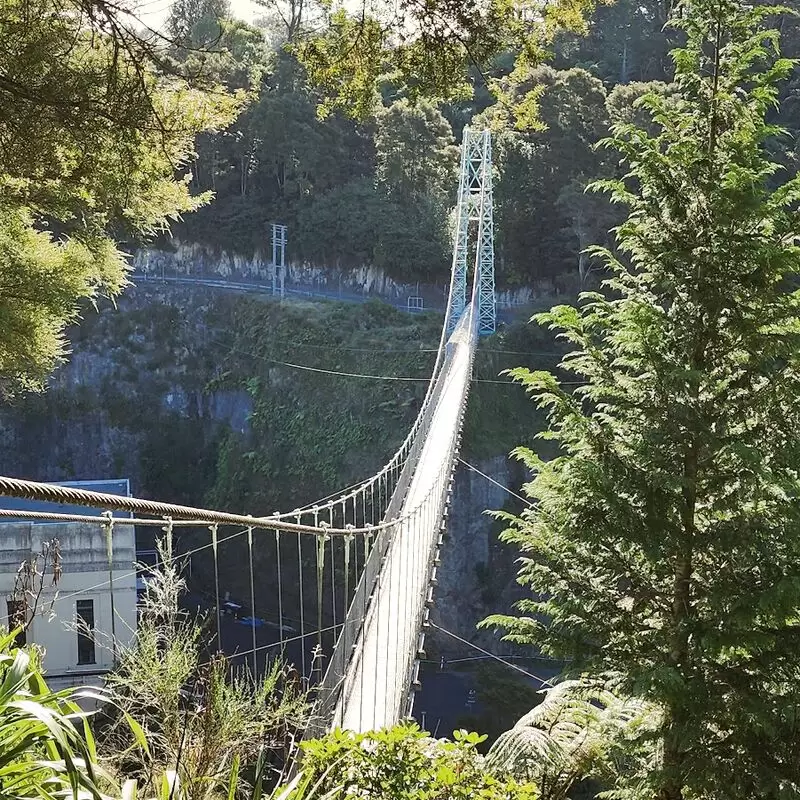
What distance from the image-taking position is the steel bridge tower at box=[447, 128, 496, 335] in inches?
677

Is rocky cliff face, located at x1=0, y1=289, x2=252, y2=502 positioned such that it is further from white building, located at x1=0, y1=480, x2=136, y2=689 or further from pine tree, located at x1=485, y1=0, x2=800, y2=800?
pine tree, located at x1=485, y1=0, x2=800, y2=800

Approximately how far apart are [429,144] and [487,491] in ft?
27.0

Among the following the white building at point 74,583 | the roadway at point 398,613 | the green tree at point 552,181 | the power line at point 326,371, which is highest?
the green tree at point 552,181

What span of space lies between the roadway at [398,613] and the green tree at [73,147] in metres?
2.16

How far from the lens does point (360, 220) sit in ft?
65.9

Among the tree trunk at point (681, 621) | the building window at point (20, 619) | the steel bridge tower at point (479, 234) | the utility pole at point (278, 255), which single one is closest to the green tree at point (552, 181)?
the steel bridge tower at point (479, 234)

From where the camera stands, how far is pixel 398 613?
176 inches

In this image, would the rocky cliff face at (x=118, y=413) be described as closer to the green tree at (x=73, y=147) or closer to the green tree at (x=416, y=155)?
the green tree at (x=416, y=155)

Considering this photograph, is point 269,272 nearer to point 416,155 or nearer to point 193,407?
point 193,407

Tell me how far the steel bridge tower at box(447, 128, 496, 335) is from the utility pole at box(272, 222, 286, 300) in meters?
4.31

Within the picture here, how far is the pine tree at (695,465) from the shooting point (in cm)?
359

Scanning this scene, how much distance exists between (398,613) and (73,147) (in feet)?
8.50

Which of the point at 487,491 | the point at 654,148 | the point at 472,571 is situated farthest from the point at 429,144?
the point at 654,148

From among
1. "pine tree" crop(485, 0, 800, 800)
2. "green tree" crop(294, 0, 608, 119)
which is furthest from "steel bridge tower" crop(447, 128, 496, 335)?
"green tree" crop(294, 0, 608, 119)
